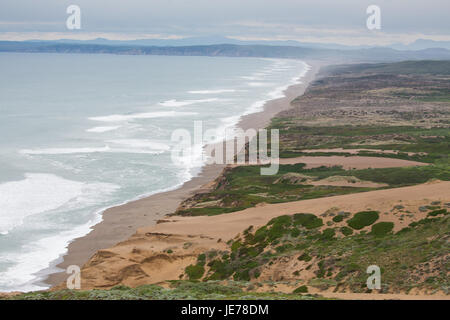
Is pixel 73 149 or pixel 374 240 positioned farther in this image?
pixel 73 149

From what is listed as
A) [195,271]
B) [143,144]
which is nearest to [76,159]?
[143,144]

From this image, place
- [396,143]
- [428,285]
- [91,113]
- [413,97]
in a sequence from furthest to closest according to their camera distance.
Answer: [413,97] < [91,113] < [396,143] < [428,285]

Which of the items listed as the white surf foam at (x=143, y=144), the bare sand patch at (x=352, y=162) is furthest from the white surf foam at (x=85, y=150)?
the bare sand patch at (x=352, y=162)

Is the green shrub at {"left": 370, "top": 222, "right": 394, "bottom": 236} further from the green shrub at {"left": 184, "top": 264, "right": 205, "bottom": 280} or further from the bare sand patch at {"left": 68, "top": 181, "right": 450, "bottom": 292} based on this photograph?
the green shrub at {"left": 184, "top": 264, "right": 205, "bottom": 280}

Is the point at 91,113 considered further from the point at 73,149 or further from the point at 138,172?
the point at 138,172

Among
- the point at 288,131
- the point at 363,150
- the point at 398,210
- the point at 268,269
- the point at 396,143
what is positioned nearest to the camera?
the point at 268,269

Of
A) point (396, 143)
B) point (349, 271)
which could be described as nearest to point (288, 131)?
point (396, 143)

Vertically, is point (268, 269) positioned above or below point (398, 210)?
below

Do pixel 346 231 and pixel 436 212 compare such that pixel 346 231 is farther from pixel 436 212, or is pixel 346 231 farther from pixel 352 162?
pixel 352 162
